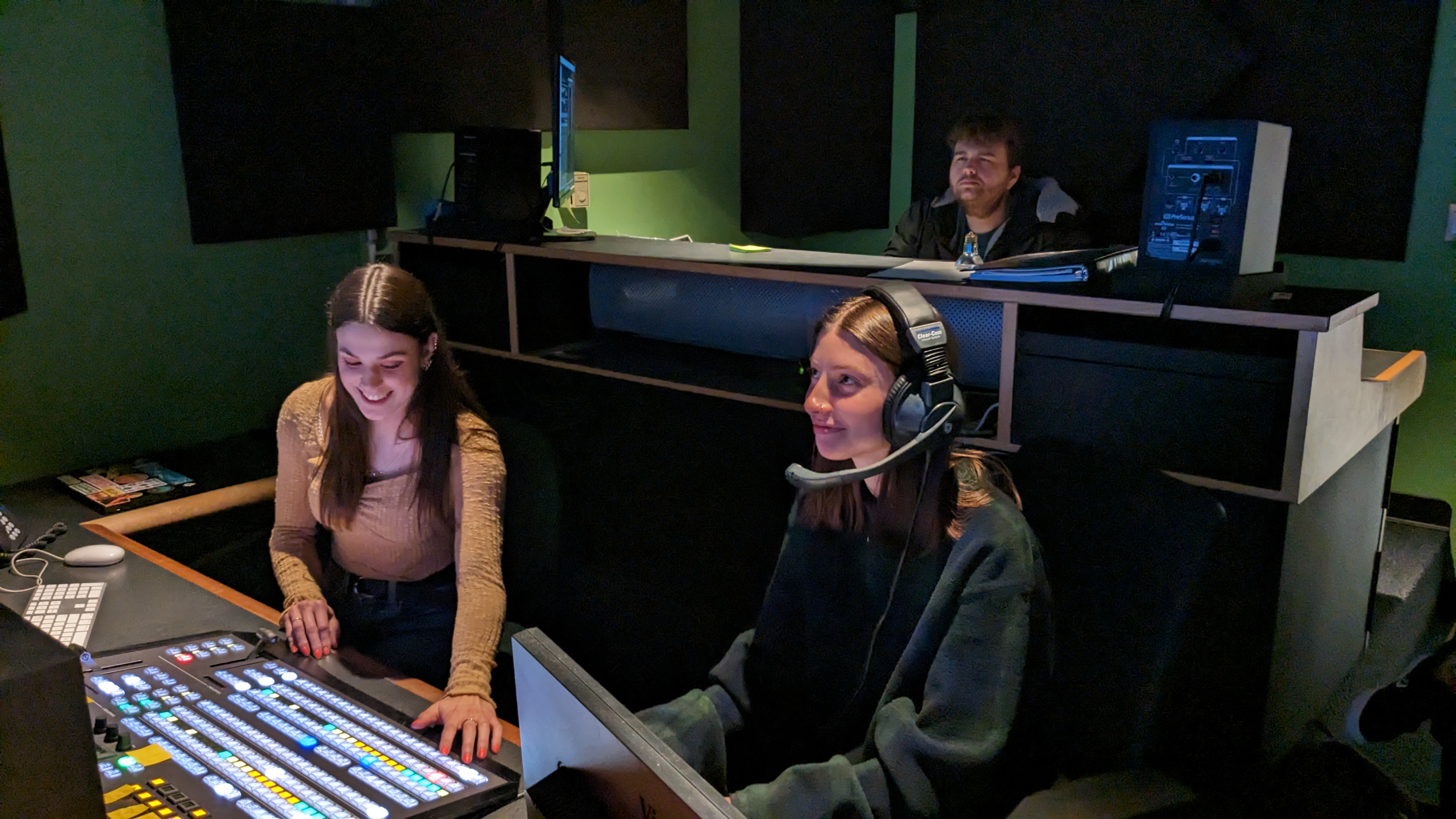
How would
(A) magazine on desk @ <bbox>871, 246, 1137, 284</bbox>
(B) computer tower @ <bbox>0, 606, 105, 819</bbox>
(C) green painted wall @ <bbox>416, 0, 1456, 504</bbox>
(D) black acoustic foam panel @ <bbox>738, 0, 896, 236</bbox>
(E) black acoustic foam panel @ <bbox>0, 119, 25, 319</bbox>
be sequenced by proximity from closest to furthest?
(B) computer tower @ <bbox>0, 606, 105, 819</bbox>, (A) magazine on desk @ <bbox>871, 246, 1137, 284</bbox>, (E) black acoustic foam panel @ <bbox>0, 119, 25, 319</bbox>, (C) green painted wall @ <bbox>416, 0, 1456, 504</bbox>, (D) black acoustic foam panel @ <bbox>738, 0, 896, 236</bbox>

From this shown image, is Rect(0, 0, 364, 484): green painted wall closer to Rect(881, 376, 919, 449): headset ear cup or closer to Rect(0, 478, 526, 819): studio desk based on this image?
Rect(0, 478, 526, 819): studio desk

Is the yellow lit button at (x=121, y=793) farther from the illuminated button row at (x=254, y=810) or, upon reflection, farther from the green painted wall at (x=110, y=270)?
the green painted wall at (x=110, y=270)

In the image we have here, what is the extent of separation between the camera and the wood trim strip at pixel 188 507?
1927 mm

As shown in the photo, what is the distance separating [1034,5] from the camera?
4027 mm

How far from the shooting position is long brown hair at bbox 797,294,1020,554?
1273mm

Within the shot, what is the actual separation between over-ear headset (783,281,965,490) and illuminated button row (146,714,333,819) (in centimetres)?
66

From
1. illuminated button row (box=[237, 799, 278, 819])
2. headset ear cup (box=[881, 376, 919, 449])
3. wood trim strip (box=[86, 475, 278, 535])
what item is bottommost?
wood trim strip (box=[86, 475, 278, 535])

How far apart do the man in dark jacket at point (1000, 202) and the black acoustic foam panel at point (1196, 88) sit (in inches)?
22.9

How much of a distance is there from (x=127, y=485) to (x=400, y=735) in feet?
4.36

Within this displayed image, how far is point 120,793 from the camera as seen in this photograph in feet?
3.37

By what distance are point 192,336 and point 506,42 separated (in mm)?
1274

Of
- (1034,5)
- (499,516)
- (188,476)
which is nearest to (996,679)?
(499,516)

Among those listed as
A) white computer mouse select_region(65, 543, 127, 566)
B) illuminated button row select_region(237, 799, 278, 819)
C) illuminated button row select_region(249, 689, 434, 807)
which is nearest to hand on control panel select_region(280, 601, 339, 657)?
illuminated button row select_region(249, 689, 434, 807)

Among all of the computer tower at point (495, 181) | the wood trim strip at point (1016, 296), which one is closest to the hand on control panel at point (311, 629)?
the wood trim strip at point (1016, 296)
